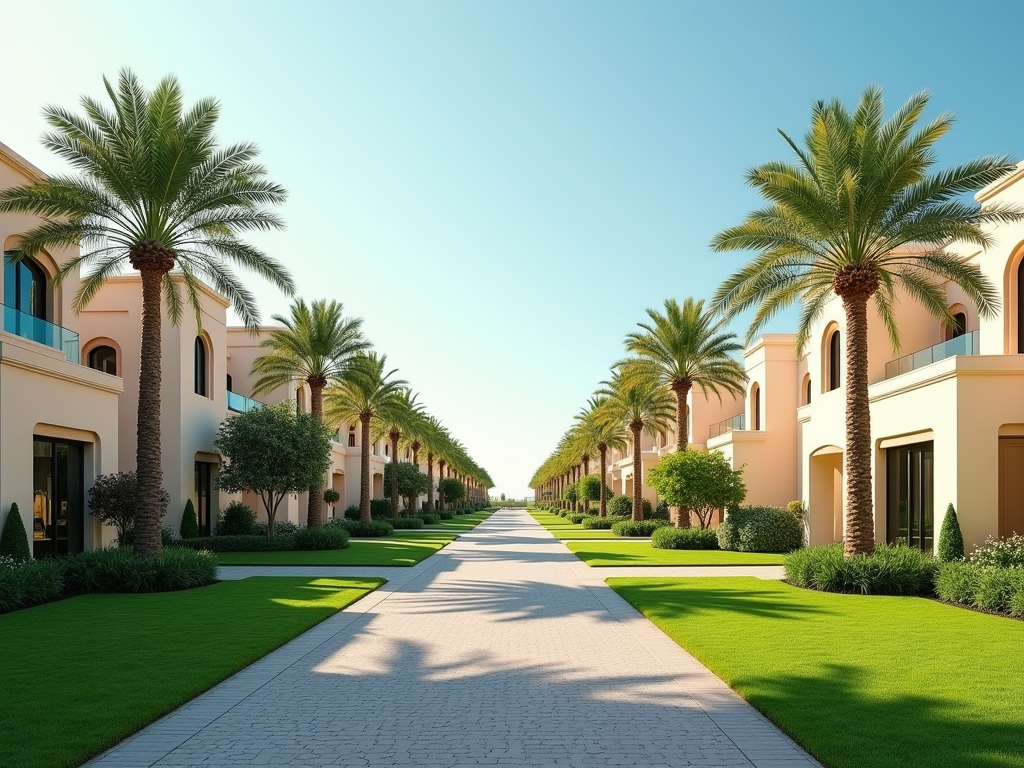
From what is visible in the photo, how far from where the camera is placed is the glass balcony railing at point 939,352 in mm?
21078

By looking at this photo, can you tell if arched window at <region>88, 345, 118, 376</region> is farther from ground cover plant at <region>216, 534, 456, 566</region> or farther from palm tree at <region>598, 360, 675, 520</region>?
palm tree at <region>598, 360, 675, 520</region>

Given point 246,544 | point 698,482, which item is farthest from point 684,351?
point 246,544

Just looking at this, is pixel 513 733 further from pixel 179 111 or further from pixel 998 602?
pixel 179 111

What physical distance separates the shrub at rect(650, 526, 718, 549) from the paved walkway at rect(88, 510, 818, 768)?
52.9 ft

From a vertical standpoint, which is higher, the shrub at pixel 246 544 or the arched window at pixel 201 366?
the arched window at pixel 201 366

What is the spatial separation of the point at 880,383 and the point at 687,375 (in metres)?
10.8

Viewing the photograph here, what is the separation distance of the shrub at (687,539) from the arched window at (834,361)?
22.0 feet

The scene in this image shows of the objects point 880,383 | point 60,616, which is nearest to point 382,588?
point 60,616

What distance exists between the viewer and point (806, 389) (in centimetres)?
3525

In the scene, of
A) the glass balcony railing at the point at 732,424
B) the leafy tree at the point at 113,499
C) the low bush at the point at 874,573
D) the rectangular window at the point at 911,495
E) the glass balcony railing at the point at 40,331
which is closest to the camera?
the low bush at the point at 874,573

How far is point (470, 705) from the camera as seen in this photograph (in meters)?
8.14

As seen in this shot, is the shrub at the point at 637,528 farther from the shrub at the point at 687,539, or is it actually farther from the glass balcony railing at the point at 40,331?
the glass balcony railing at the point at 40,331

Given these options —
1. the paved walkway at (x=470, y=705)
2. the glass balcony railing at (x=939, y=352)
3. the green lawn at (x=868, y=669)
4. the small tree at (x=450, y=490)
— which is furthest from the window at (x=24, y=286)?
the small tree at (x=450, y=490)

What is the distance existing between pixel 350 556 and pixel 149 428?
9.38 meters
